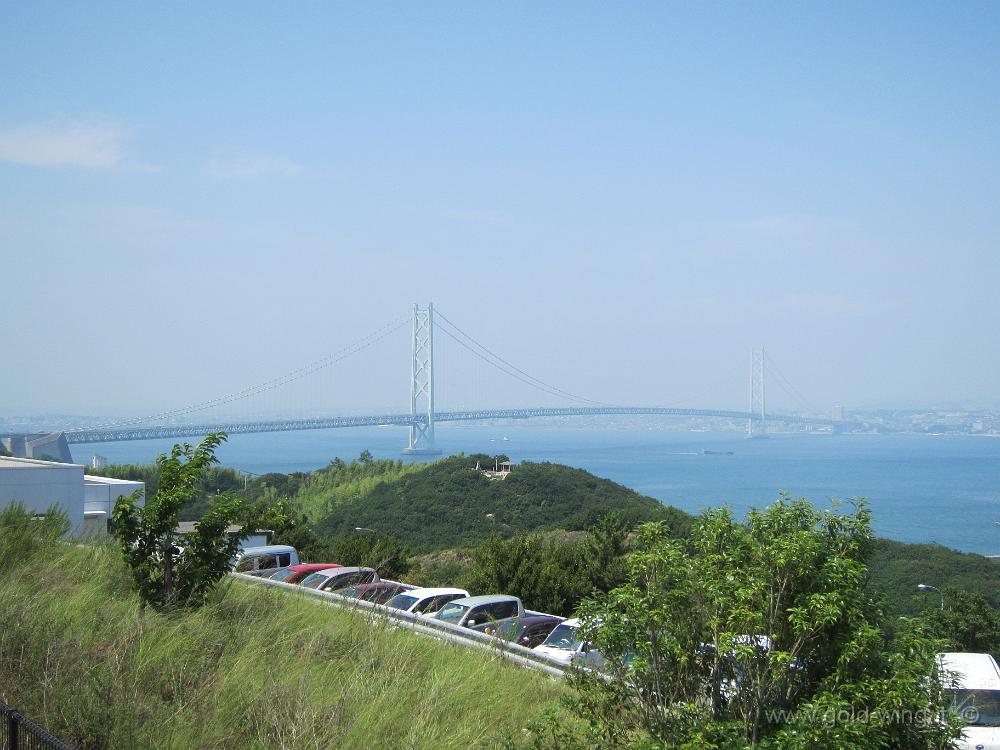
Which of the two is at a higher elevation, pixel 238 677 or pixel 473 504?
pixel 238 677

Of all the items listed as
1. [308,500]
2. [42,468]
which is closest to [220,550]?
[42,468]

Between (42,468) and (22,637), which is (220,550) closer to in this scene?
(22,637)

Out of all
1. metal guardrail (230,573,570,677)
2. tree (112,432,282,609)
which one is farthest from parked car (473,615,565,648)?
tree (112,432,282,609)

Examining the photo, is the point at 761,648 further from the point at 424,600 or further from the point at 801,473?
the point at 801,473

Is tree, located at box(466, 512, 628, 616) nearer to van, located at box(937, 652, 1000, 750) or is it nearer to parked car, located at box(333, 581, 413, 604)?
parked car, located at box(333, 581, 413, 604)

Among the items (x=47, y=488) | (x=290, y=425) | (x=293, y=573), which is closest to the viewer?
(x=293, y=573)

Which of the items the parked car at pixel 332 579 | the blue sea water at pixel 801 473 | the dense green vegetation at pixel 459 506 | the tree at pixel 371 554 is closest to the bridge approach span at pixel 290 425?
the dense green vegetation at pixel 459 506

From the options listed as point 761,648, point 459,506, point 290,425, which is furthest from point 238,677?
point 290,425
